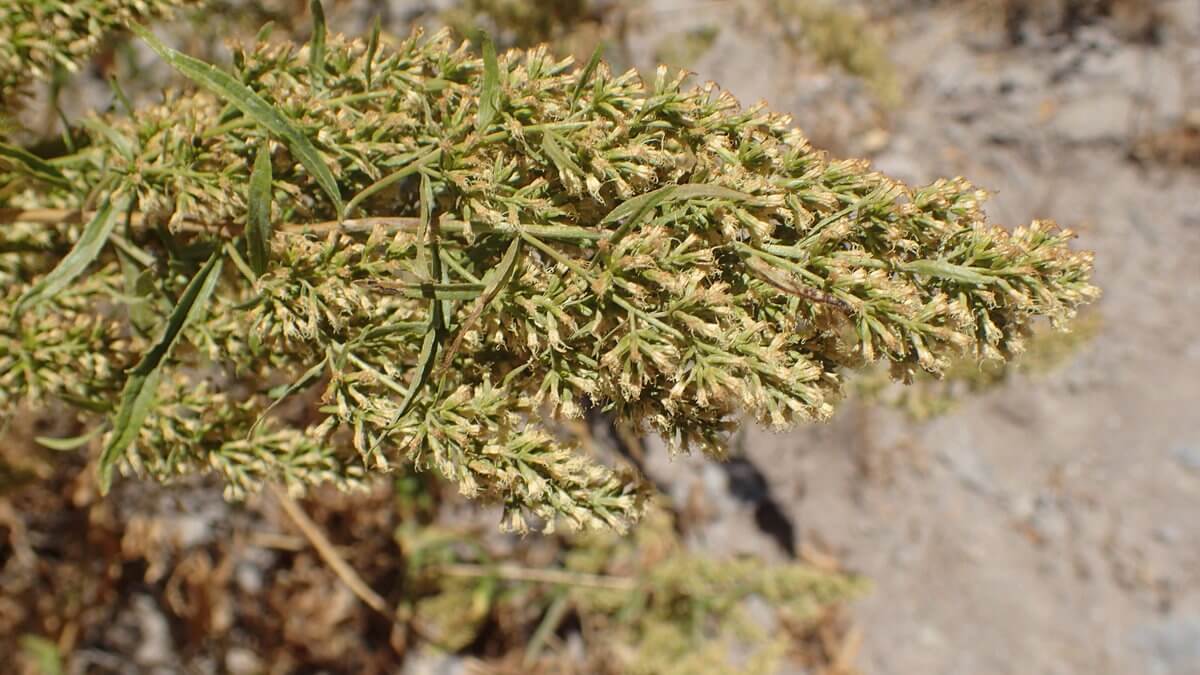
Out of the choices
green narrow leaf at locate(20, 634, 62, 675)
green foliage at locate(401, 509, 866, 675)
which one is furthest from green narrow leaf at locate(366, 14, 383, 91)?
green narrow leaf at locate(20, 634, 62, 675)

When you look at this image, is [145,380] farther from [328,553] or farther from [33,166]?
[328,553]

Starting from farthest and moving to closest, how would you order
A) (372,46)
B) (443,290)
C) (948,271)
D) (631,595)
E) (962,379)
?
(631,595)
(962,379)
(372,46)
(948,271)
(443,290)

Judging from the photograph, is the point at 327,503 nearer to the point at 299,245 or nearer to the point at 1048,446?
the point at 299,245

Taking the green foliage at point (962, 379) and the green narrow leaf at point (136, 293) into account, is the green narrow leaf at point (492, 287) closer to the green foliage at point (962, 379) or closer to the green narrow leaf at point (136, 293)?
the green narrow leaf at point (136, 293)

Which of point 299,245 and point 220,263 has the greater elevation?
point 299,245

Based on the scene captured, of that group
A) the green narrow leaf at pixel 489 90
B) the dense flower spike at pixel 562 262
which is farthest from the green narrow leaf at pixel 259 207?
the green narrow leaf at pixel 489 90

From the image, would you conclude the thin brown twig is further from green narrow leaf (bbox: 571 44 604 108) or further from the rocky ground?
green narrow leaf (bbox: 571 44 604 108)

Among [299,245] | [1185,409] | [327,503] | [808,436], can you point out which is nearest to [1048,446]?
[1185,409]

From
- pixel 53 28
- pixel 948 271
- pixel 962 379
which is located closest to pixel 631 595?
pixel 962 379
